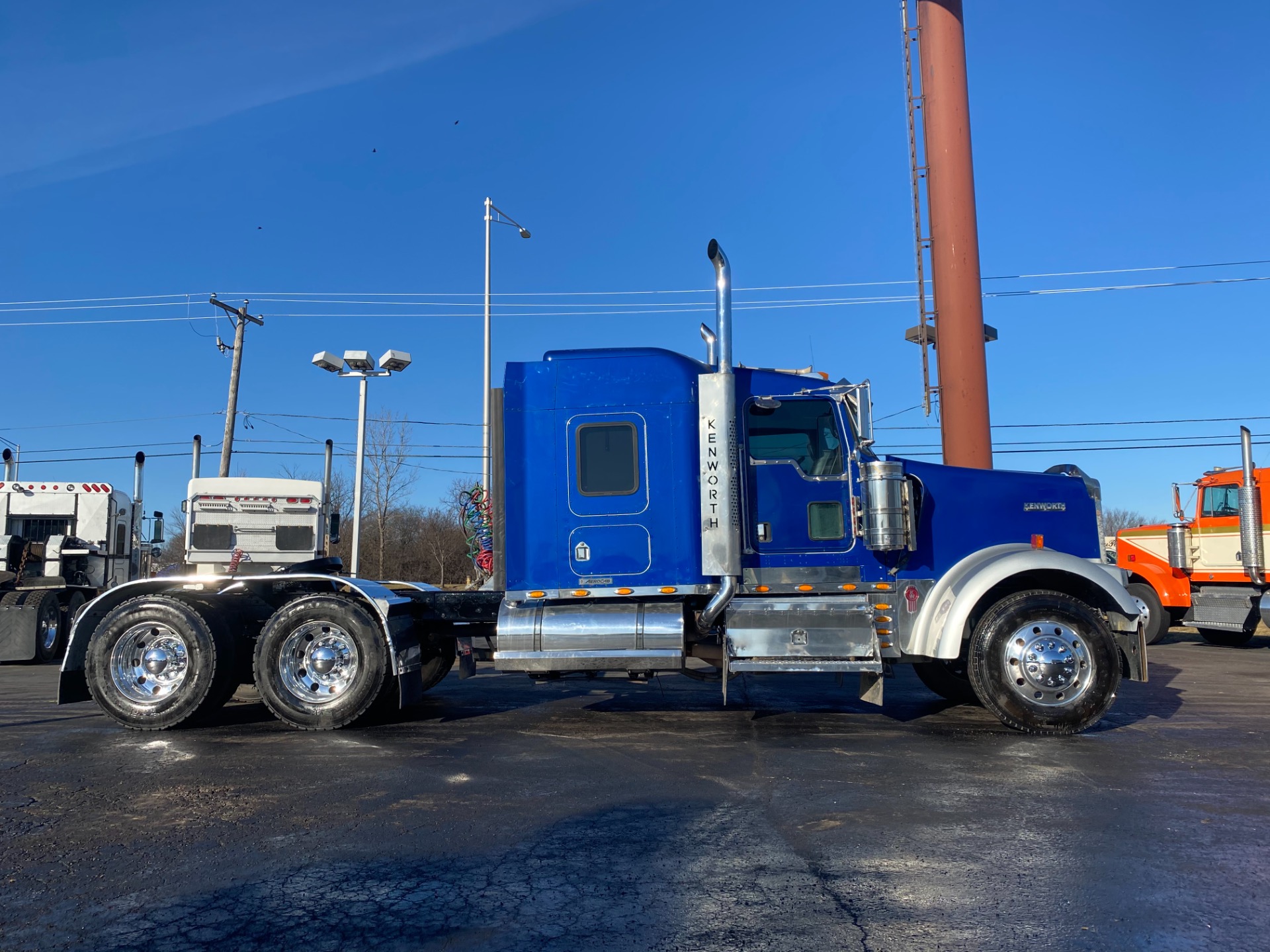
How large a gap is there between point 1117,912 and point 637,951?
6.26 ft

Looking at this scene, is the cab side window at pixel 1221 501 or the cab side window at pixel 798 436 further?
the cab side window at pixel 1221 501

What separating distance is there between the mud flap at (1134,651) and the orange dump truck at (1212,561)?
8754 mm

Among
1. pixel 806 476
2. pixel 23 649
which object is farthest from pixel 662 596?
pixel 23 649

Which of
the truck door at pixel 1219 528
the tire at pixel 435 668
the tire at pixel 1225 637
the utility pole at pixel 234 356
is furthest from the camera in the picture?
the utility pole at pixel 234 356

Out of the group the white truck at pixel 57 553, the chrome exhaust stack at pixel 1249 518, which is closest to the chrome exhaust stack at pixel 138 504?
the white truck at pixel 57 553

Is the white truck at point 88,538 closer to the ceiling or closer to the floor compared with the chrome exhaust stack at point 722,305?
closer to the floor

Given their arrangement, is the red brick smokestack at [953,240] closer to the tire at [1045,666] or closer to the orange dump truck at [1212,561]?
the orange dump truck at [1212,561]

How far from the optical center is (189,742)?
23.7 ft

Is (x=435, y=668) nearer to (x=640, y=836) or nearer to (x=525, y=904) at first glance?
(x=640, y=836)

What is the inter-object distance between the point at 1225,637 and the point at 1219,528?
2611 millimetres

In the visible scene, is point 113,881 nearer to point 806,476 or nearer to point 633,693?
point 806,476

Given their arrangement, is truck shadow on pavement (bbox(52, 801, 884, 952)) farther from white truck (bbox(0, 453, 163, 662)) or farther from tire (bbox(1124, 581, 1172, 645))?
tire (bbox(1124, 581, 1172, 645))

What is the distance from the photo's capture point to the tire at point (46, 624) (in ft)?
46.3

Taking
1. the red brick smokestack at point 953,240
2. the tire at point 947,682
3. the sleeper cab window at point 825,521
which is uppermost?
the red brick smokestack at point 953,240
